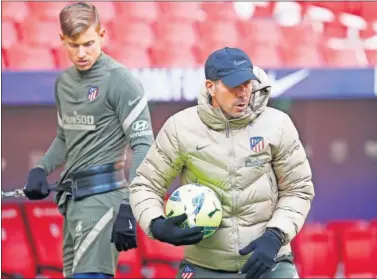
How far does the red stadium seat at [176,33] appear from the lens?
8.49 metres

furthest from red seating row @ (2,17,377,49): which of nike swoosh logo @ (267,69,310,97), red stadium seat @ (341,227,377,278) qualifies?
red stadium seat @ (341,227,377,278)

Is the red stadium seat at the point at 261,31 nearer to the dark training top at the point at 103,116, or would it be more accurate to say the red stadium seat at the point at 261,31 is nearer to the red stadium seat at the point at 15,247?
the red stadium seat at the point at 15,247

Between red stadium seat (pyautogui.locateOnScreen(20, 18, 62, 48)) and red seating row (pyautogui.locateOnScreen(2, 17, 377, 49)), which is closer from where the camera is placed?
red stadium seat (pyautogui.locateOnScreen(20, 18, 62, 48))

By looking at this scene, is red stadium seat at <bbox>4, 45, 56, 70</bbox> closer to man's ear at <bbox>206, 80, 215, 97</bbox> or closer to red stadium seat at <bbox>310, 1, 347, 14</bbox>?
red stadium seat at <bbox>310, 1, 347, 14</bbox>

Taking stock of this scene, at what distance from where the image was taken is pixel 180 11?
353 inches

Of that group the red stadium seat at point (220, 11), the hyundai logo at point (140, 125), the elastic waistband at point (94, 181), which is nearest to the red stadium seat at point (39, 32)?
the red stadium seat at point (220, 11)

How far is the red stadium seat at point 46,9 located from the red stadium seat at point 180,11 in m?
0.80

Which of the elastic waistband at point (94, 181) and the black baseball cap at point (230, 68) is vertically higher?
the black baseball cap at point (230, 68)

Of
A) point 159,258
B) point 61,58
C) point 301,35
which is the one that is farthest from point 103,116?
point 301,35

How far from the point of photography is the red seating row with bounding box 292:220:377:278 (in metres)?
8.24

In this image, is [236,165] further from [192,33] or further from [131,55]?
[192,33]

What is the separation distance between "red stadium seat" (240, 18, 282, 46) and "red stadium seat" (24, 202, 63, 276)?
200 centimetres

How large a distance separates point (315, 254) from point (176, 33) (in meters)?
1.98

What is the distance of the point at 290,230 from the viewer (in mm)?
4406
